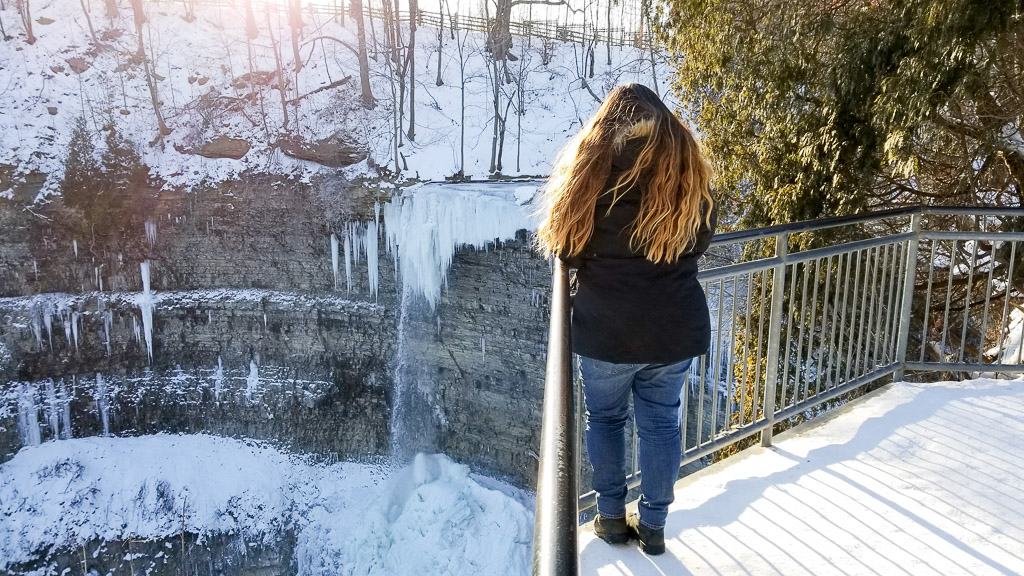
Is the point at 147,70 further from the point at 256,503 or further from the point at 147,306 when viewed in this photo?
the point at 256,503

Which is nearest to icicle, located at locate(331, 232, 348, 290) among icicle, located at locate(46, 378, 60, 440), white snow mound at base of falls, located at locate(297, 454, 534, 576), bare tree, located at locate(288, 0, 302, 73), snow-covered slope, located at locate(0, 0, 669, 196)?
snow-covered slope, located at locate(0, 0, 669, 196)

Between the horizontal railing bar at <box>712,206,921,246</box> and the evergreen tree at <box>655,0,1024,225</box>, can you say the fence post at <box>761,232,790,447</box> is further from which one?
the evergreen tree at <box>655,0,1024,225</box>

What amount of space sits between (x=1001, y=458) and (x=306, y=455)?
47.0 feet

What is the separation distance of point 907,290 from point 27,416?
17.8 metres

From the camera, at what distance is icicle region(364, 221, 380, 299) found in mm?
14438

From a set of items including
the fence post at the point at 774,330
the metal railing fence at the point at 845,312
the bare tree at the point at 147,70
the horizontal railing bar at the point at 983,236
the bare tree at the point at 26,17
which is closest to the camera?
the metal railing fence at the point at 845,312

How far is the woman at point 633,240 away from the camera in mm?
1596

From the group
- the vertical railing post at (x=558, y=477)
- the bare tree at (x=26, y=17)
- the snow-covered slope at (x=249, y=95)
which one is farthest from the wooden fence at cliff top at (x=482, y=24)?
the vertical railing post at (x=558, y=477)

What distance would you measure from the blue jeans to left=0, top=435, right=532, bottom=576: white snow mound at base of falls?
10269mm

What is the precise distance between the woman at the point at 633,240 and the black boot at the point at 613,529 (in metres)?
0.41

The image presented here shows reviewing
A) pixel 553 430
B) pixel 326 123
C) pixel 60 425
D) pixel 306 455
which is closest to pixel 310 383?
pixel 306 455

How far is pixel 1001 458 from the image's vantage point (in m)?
2.72

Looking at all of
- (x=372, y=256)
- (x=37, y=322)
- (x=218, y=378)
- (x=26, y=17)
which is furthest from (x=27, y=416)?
(x=26, y=17)

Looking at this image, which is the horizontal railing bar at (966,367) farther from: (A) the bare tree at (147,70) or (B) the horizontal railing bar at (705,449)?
(A) the bare tree at (147,70)
